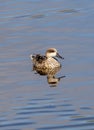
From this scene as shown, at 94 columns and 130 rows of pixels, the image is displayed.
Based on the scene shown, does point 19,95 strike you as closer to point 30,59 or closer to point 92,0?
point 30,59

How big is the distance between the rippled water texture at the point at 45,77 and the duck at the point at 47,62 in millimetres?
233

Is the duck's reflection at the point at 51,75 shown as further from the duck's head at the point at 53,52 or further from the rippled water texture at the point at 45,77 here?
the duck's head at the point at 53,52

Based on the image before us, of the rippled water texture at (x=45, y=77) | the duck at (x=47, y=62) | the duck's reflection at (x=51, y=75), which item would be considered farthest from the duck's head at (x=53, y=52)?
the duck's reflection at (x=51, y=75)

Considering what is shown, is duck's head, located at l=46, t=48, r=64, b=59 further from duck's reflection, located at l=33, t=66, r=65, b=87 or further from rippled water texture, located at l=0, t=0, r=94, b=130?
duck's reflection, located at l=33, t=66, r=65, b=87

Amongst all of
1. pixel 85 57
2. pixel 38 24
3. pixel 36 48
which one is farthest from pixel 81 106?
pixel 38 24

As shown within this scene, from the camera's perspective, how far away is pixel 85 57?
61.1ft

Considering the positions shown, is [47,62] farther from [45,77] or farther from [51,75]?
[45,77]

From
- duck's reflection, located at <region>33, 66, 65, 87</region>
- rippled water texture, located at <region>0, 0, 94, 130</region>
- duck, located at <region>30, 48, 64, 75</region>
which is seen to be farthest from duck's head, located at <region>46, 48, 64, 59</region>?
duck's reflection, located at <region>33, 66, 65, 87</region>

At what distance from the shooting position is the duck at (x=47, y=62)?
18775 millimetres

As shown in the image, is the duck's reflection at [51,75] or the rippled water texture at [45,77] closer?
the rippled water texture at [45,77]

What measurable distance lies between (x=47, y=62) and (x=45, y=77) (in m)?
1.70

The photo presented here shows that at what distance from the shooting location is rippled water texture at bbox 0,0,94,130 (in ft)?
44.4

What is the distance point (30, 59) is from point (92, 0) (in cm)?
806

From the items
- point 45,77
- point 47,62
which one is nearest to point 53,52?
point 47,62
